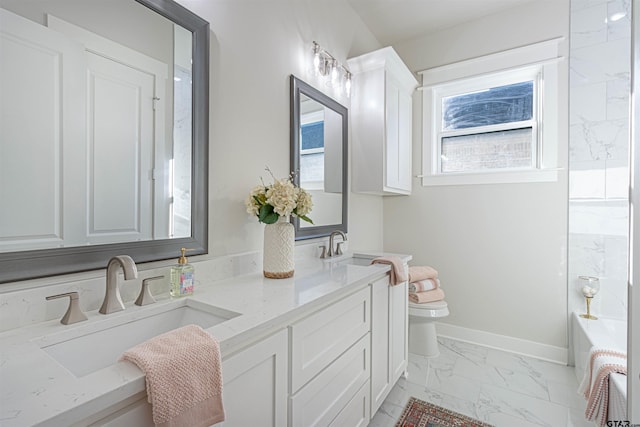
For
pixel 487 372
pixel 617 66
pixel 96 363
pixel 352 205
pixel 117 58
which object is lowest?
pixel 487 372

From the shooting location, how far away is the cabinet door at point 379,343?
1549 mm

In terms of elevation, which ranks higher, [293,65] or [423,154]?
[293,65]

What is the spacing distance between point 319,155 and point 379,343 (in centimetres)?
119

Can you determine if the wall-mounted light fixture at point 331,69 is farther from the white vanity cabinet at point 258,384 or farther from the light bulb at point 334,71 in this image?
the white vanity cabinet at point 258,384

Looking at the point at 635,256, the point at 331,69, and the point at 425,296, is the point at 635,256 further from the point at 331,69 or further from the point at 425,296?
the point at 331,69

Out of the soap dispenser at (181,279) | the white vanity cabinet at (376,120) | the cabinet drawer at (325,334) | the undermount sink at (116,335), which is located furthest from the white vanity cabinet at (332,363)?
the white vanity cabinet at (376,120)

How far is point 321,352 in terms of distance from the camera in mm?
1122

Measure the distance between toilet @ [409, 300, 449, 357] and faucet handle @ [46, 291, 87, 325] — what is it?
81.9 inches

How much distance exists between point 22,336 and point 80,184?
Answer: 1.42 ft

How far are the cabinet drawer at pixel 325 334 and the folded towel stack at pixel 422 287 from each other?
1007 mm

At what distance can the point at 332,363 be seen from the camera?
1194 millimetres

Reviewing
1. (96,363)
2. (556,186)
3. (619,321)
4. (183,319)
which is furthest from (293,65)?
(619,321)

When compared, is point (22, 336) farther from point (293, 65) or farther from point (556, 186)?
point (556, 186)

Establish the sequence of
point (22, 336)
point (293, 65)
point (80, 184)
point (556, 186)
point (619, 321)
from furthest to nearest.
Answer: point (556, 186), point (619, 321), point (293, 65), point (80, 184), point (22, 336)
